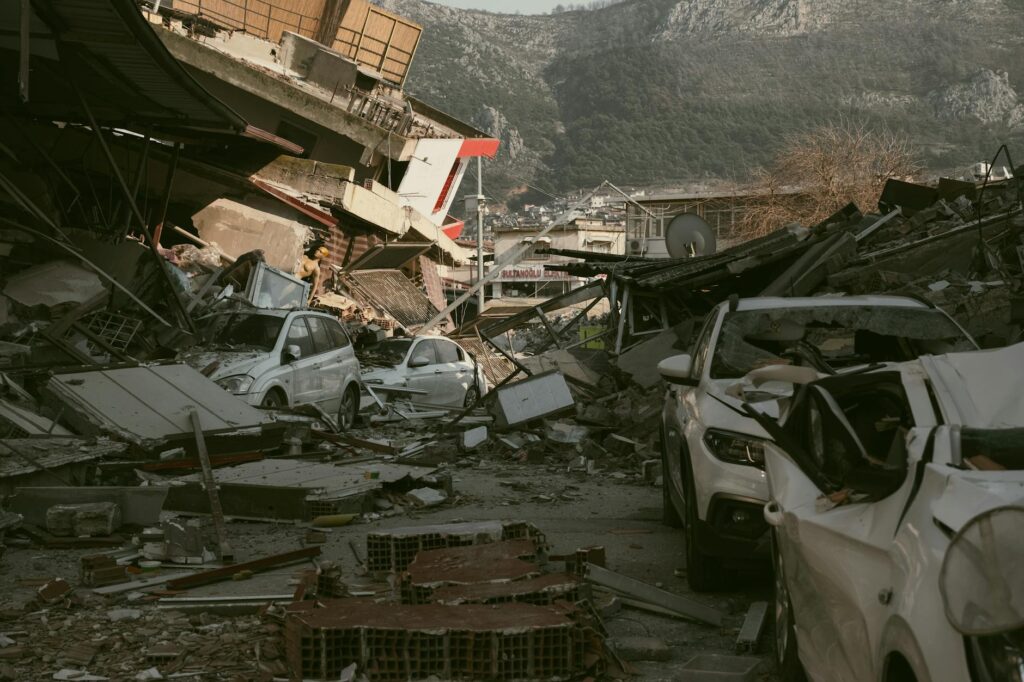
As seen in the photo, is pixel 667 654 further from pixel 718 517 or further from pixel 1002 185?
pixel 1002 185

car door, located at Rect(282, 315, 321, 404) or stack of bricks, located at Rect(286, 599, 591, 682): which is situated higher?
car door, located at Rect(282, 315, 321, 404)

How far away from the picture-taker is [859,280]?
1708cm

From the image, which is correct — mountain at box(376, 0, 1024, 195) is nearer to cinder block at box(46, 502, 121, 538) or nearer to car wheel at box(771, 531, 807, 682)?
cinder block at box(46, 502, 121, 538)


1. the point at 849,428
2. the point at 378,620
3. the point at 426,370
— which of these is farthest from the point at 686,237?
the point at 849,428

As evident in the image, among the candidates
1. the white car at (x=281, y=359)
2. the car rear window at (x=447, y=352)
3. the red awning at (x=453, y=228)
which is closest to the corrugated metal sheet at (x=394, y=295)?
the red awning at (x=453, y=228)

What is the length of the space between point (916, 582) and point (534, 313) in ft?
66.9

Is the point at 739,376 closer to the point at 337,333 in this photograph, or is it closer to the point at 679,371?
the point at 679,371

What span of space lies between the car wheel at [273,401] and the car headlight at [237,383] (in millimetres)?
324

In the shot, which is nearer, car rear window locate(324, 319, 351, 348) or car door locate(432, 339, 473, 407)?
car rear window locate(324, 319, 351, 348)

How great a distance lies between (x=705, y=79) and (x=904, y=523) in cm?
14804

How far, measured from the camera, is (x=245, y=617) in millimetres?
6707

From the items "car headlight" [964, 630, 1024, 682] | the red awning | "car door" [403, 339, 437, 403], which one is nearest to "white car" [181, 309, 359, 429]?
"car door" [403, 339, 437, 403]

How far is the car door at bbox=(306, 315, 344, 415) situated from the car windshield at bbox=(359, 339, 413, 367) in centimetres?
388

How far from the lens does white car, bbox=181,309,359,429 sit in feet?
52.4
